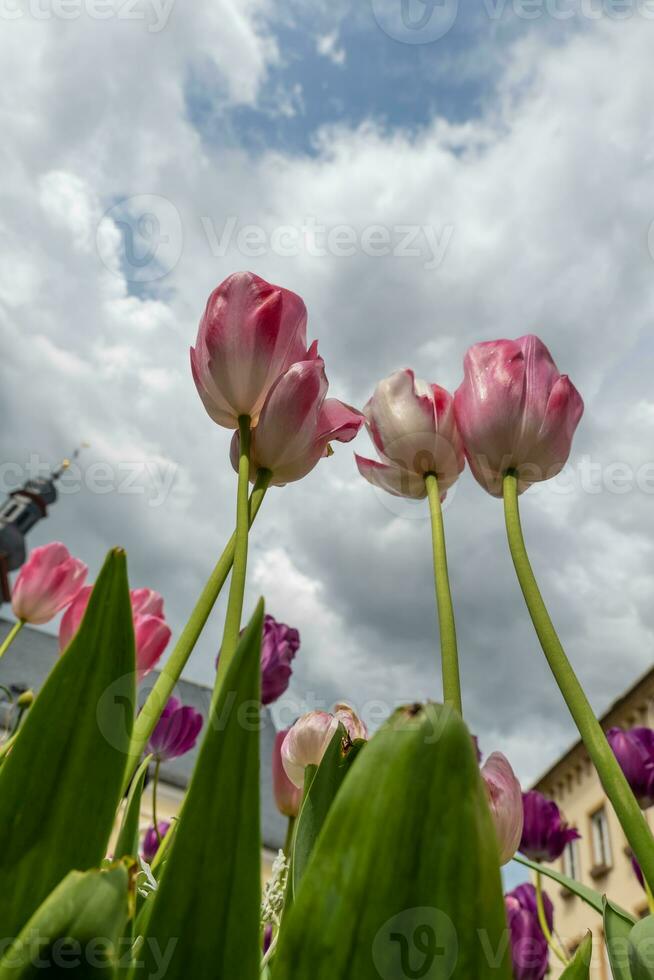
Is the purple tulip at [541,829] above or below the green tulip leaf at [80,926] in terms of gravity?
above

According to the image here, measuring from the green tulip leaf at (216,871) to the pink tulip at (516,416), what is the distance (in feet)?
1.21

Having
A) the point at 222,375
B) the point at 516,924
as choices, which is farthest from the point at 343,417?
the point at 516,924

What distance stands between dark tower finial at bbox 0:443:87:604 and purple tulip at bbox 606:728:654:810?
25.1 metres

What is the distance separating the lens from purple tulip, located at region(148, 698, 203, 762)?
131 cm

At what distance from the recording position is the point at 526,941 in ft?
4.18

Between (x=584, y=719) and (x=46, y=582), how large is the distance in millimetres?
987

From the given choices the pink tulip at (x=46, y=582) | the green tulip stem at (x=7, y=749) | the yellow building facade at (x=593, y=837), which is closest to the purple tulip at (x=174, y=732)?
the pink tulip at (x=46, y=582)

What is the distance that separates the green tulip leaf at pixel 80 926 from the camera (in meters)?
0.22

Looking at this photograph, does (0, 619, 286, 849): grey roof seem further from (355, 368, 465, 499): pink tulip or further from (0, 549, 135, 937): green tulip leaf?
(0, 549, 135, 937): green tulip leaf

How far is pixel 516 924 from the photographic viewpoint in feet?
4.30

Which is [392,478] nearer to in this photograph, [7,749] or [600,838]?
[7,749]

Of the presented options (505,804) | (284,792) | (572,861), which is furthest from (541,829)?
(572,861)

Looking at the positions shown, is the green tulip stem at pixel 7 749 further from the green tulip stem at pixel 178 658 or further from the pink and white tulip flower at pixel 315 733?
the pink and white tulip flower at pixel 315 733

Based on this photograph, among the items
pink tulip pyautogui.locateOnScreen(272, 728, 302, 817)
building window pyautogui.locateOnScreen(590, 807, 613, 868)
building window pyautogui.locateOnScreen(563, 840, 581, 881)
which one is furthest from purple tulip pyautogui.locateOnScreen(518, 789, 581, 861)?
building window pyautogui.locateOnScreen(563, 840, 581, 881)
